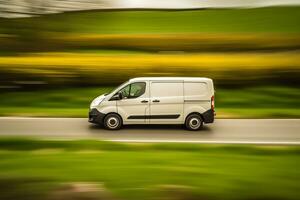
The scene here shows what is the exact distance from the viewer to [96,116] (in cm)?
1299

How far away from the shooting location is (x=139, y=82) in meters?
12.9

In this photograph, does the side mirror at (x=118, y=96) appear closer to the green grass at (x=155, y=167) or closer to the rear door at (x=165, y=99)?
the rear door at (x=165, y=99)

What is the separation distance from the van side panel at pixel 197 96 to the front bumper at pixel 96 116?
2.48 metres

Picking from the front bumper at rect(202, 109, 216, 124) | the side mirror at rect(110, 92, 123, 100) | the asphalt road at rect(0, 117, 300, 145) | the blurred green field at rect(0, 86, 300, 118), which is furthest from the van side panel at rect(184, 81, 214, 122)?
the blurred green field at rect(0, 86, 300, 118)

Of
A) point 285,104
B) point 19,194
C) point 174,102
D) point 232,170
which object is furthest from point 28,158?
point 285,104

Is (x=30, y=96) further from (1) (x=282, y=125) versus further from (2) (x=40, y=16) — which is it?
(1) (x=282, y=125)

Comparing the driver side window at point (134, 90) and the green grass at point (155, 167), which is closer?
the green grass at point (155, 167)

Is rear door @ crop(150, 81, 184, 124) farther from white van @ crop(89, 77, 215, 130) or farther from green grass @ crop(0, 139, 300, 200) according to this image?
green grass @ crop(0, 139, 300, 200)

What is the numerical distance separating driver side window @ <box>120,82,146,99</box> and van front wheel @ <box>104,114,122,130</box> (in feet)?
2.24

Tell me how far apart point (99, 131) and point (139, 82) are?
1.85 m

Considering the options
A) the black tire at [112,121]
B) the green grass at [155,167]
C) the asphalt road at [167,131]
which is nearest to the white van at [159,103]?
the black tire at [112,121]

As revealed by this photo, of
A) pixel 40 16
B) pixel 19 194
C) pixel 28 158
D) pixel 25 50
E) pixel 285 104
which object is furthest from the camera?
pixel 25 50

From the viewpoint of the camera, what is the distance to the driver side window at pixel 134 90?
1288cm

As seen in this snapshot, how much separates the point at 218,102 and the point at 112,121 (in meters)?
6.68
